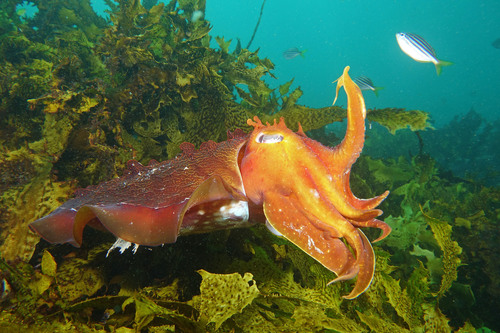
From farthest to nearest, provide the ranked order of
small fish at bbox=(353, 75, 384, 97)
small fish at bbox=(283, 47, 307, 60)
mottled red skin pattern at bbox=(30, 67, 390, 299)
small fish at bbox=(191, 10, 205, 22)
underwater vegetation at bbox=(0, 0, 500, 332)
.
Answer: small fish at bbox=(283, 47, 307, 60) → small fish at bbox=(353, 75, 384, 97) → small fish at bbox=(191, 10, 205, 22) → underwater vegetation at bbox=(0, 0, 500, 332) → mottled red skin pattern at bbox=(30, 67, 390, 299)

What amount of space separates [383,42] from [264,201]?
153m

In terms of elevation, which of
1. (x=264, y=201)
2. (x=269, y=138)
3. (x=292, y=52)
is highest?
(x=292, y=52)

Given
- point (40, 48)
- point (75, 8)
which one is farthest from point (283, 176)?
point (75, 8)

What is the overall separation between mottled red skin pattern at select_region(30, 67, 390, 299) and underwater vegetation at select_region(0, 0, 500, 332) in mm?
434

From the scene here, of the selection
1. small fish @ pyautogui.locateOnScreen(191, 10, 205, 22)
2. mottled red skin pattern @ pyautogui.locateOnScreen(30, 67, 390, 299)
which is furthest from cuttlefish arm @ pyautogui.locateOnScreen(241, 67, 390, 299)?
small fish @ pyautogui.locateOnScreen(191, 10, 205, 22)

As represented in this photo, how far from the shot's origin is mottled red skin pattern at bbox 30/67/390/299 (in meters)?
1.18

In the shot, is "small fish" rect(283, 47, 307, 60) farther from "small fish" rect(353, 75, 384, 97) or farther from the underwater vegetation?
the underwater vegetation

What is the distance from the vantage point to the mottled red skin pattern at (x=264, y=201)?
118 cm

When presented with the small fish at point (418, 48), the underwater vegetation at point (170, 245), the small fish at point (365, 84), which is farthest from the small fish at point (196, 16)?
the small fish at point (418, 48)

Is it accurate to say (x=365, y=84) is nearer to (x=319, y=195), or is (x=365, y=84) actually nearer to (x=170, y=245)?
(x=319, y=195)

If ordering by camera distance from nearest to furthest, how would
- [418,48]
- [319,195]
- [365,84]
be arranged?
[319,195] → [418,48] → [365,84]

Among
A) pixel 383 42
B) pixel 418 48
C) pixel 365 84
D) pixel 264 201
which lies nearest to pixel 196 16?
pixel 264 201

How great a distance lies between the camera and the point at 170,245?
2109 millimetres

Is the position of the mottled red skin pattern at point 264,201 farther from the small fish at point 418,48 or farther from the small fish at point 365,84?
the small fish at point 418,48
